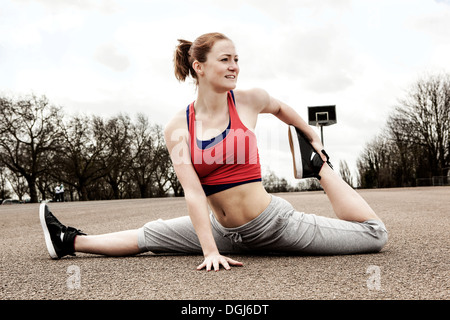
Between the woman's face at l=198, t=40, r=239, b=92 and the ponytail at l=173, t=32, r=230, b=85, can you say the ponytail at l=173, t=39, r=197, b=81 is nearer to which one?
the ponytail at l=173, t=32, r=230, b=85

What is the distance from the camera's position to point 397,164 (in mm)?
42875

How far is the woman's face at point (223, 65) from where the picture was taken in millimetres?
2977

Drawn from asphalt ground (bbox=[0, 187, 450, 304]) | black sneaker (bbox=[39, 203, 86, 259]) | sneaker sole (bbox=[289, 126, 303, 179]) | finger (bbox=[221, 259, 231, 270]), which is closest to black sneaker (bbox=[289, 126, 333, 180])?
sneaker sole (bbox=[289, 126, 303, 179])

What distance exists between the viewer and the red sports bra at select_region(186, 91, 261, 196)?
2.94 meters

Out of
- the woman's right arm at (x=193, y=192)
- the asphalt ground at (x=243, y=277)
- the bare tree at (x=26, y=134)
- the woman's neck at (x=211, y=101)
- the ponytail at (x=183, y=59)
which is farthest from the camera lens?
the bare tree at (x=26, y=134)

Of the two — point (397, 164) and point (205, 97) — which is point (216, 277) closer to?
point (205, 97)

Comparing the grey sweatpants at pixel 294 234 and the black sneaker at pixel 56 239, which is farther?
the black sneaker at pixel 56 239

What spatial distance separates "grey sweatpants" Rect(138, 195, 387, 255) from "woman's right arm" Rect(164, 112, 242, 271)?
301 mm

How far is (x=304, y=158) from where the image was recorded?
3479mm

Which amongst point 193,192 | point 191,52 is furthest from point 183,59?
point 193,192

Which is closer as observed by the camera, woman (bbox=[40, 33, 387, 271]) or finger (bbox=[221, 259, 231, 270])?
finger (bbox=[221, 259, 231, 270])

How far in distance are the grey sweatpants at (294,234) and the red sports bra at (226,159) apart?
31 centimetres

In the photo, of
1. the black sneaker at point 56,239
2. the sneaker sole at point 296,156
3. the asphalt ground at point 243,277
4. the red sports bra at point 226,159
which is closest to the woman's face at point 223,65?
the red sports bra at point 226,159

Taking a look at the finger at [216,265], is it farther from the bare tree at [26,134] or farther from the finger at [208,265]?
the bare tree at [26,134]
